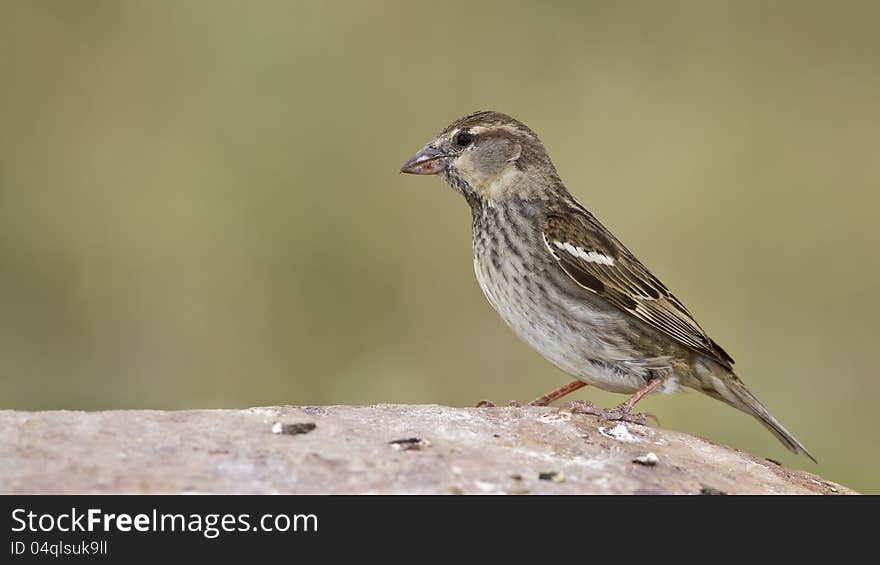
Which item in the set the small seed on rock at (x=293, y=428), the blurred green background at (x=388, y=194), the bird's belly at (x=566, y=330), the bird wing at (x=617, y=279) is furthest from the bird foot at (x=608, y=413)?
the blurred green background at (x=388, y=194)

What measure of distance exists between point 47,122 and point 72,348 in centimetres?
165

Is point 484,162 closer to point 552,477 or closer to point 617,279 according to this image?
point 617,279

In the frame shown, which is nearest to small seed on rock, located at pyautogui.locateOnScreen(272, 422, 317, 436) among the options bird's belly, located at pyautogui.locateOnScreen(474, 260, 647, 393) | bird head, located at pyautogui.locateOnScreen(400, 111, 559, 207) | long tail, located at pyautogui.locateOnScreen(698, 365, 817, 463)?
bird's belly, located at pyautogui.locateOnScreen(474, 260, 647, 393)

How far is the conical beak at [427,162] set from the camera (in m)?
6.45

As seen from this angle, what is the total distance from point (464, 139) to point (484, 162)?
0.16 meters

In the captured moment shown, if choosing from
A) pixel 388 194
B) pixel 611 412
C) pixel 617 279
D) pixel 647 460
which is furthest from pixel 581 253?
pixel 388 194

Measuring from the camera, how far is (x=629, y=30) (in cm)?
994

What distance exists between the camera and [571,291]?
5871 millimetres

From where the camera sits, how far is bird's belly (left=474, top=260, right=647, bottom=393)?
578 centimetres

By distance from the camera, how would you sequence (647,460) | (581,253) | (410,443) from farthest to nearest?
(581,253)
(647,460)
(410,443)

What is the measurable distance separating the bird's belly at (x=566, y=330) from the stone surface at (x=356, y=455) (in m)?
0.80

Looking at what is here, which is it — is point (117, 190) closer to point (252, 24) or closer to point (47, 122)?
point (47, 122)
